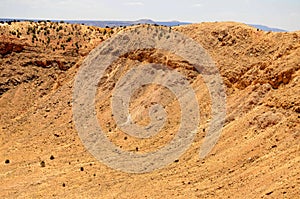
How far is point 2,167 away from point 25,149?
Answer: 1.99m

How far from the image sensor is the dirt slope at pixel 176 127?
47.2ft

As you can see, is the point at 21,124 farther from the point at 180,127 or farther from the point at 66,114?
the point at 180,127

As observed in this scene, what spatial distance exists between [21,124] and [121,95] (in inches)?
251

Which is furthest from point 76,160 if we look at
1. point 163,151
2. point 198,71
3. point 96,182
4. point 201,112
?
point 198,71

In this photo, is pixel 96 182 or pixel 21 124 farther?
pixel 21 124

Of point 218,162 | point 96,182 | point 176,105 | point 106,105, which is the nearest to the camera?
point 218,162

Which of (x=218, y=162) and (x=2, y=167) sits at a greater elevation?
(x=218, y=162)

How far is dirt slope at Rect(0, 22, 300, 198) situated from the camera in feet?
47.2

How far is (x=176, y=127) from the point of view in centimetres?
1908

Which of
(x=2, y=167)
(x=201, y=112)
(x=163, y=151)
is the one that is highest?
(x=201, y=112)

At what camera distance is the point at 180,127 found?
19.0 meters

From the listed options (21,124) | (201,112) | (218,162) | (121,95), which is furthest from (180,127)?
(21,124)

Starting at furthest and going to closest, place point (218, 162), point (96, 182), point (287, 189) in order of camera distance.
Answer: point (96, 182)
point (218, 162)
point (287, 189)

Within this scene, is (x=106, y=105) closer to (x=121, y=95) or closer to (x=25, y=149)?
(x=121, y=95)
